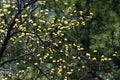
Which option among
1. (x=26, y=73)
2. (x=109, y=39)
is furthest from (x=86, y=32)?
(x=26, y=73)

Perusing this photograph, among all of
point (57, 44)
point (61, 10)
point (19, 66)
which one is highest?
point (61, 10)

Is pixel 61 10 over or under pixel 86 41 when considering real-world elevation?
over

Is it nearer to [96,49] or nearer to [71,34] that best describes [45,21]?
[71,34]

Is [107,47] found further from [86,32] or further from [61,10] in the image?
[61,10]

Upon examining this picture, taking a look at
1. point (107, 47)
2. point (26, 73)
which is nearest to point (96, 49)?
point (107, 47)

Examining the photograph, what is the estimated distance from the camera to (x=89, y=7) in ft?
45.8

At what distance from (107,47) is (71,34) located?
1.67 metres

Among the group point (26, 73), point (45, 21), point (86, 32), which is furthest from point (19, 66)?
point (86, 32)

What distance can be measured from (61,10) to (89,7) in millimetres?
1145

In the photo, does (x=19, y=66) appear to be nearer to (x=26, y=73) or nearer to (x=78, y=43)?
(x=26, y=73)

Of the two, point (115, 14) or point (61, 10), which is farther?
point (61, 10)

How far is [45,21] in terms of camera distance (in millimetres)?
13922

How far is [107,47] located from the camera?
13.0 meters

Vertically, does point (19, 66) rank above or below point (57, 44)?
below
